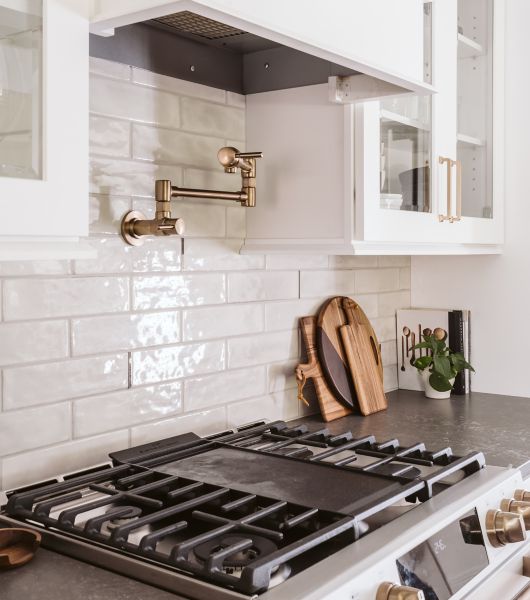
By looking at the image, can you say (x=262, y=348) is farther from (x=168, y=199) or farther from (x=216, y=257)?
(x=168, y=199)

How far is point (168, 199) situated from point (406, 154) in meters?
0.68

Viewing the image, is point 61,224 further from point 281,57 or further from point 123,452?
point 281,57

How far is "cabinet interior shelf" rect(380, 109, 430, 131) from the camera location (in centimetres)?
197

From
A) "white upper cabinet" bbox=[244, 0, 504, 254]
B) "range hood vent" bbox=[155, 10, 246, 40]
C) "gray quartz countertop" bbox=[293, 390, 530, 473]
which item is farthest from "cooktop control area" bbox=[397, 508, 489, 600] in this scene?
"range hood vent" bbox=[155, 10, 246, 40]

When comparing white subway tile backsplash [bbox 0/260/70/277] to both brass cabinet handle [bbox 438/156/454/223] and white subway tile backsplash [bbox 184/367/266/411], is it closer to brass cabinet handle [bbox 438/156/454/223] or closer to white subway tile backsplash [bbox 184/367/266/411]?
white subway tile backsplash [bbox 184/367/266/411]

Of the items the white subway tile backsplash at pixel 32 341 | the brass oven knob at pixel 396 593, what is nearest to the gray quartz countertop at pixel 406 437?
the brass oven knob at pixel 396 593

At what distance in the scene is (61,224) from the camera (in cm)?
116

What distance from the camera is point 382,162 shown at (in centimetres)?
196

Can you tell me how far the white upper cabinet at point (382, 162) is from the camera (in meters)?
1.90

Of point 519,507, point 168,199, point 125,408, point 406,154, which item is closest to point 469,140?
point 406,154

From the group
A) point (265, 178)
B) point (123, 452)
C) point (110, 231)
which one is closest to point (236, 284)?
point (265, 178)

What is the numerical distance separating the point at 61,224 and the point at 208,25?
81cm

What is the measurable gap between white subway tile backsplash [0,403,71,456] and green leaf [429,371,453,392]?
1.32 meters

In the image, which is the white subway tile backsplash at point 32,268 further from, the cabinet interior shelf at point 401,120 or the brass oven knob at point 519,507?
the brass oven knob at point 519,507
